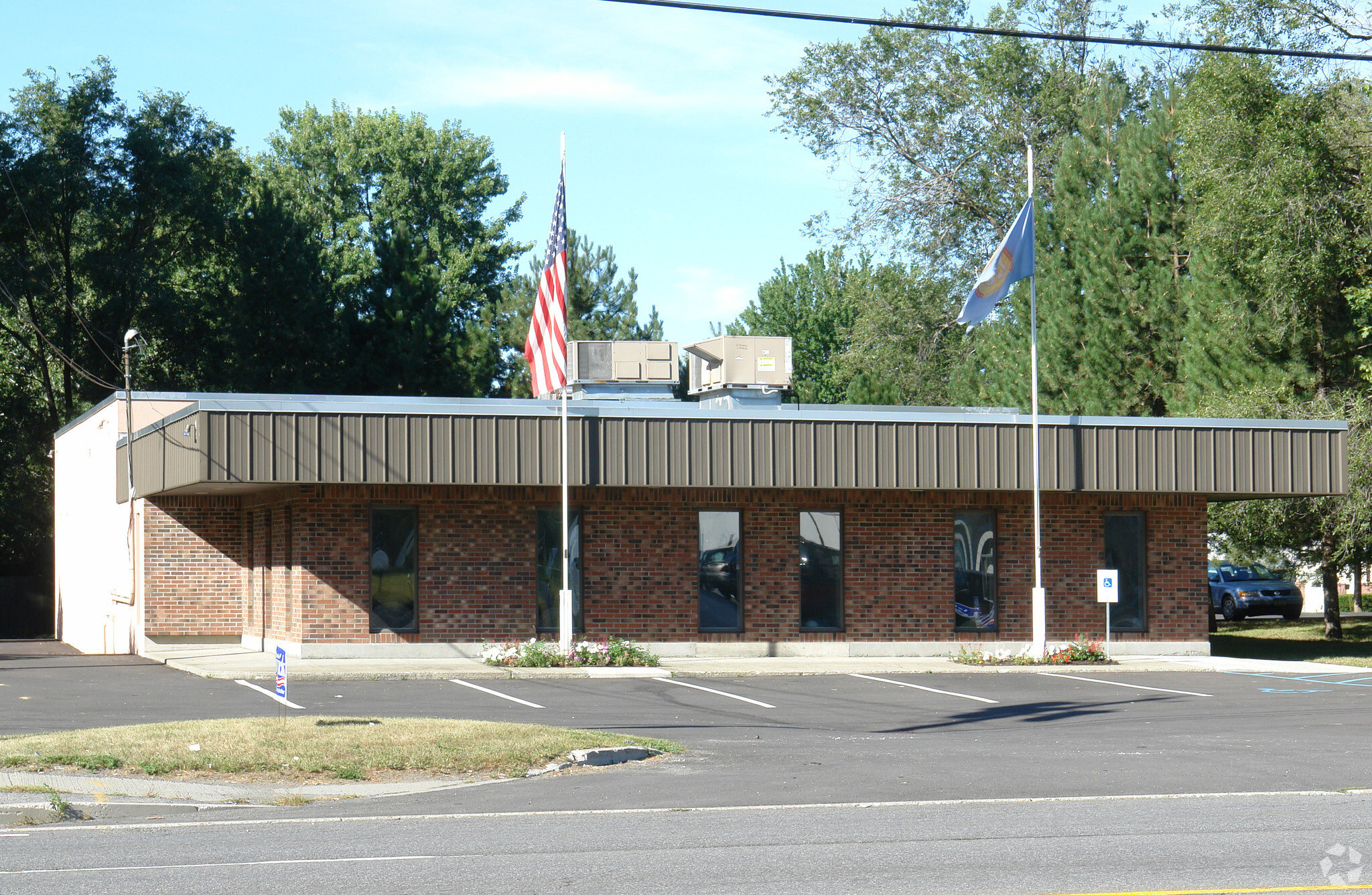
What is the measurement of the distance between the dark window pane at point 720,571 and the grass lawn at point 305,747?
35.5 ft

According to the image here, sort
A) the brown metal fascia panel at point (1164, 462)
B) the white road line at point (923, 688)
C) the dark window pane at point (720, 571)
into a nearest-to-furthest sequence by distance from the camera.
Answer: the white road line at point (923, 688) < the dark window pane at point (720, 571) < the brown metal fascia panel at point (1164, 462)

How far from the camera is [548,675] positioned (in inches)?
877

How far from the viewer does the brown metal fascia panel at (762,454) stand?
24.8 metres

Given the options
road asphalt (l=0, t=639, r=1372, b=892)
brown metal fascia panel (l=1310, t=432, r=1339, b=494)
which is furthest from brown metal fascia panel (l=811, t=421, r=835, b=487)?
brown metal fascia panel (l=1310, t=432, r=1339, b=494)

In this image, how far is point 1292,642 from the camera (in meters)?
35.0

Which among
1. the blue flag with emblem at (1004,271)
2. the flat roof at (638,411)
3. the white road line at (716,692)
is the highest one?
the blue flag with emblem at (1004,271)

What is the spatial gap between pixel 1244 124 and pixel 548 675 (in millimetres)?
20886

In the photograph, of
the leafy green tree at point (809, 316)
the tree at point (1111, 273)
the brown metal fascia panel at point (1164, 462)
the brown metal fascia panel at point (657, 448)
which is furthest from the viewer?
the leafy green tree at point (809, 316)

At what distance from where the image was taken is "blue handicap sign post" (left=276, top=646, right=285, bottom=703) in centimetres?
1384

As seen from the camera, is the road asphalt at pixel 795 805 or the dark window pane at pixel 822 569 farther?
the dark window pane at pixel 822 569

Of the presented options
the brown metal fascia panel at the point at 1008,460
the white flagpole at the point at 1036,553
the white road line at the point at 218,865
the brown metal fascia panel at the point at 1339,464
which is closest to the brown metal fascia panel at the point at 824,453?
the brown metal fascia panel at the point at 1008,460

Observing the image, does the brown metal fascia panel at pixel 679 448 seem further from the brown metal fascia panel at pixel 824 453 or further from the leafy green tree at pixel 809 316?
the leafy green tree at pixel 809 316

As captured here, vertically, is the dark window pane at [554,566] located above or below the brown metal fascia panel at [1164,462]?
below

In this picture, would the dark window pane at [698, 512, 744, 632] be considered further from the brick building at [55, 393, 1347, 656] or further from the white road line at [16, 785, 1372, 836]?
the white road line at [16, 785, 1372, 836]
